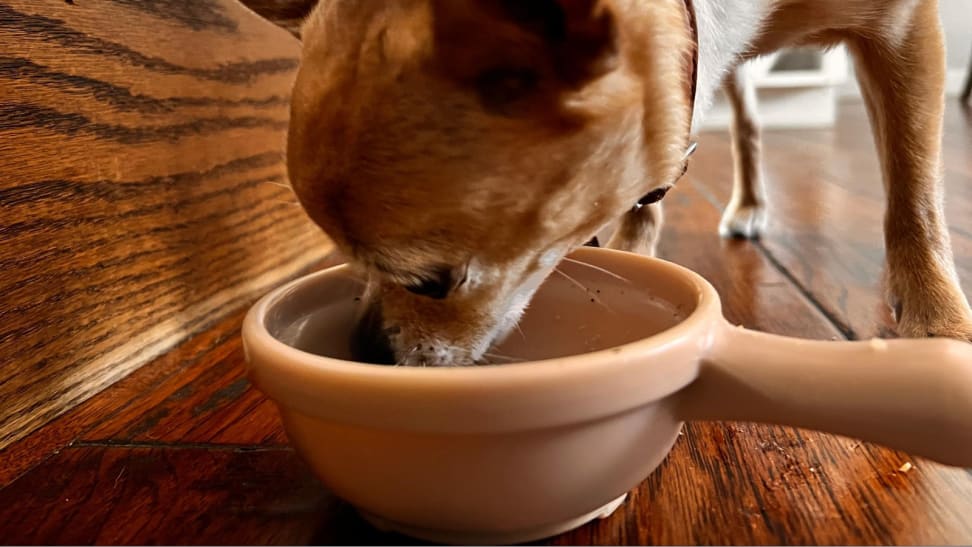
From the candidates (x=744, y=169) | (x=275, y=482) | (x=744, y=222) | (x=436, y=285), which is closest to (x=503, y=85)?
(x=436, y=285)

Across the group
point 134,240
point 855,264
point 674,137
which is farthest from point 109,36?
point 855,264

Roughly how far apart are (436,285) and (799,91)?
4.56 m

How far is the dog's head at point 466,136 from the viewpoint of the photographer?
0.65m

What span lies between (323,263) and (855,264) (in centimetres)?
107

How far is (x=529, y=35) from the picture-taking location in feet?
2.07

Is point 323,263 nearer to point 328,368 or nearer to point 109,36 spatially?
point 109,36

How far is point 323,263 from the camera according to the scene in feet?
5.35

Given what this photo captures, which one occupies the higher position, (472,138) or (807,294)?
(472,138)

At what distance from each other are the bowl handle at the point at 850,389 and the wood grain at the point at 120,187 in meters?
0.69

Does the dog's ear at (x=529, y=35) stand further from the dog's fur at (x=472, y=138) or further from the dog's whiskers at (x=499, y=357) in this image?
the dog's whiskers at (x=499, y=357)

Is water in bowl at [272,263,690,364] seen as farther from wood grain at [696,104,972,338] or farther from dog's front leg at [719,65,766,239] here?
dog's front leg at [719,65,766,239]

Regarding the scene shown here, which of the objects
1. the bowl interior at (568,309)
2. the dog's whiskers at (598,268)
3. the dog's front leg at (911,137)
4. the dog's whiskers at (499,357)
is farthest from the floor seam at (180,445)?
the dog's front leg at (911,137)

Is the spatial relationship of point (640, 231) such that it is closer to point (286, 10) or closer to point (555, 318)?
point (555, 318)

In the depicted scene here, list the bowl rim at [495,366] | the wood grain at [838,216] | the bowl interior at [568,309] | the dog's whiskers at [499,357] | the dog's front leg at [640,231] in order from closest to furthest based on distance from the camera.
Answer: the bowl rim at [495,366], the bowl interior at [568,309], the dog's whiskers at [499,357], the wood grain at [838,216], the dog's front leg at [640,231]
